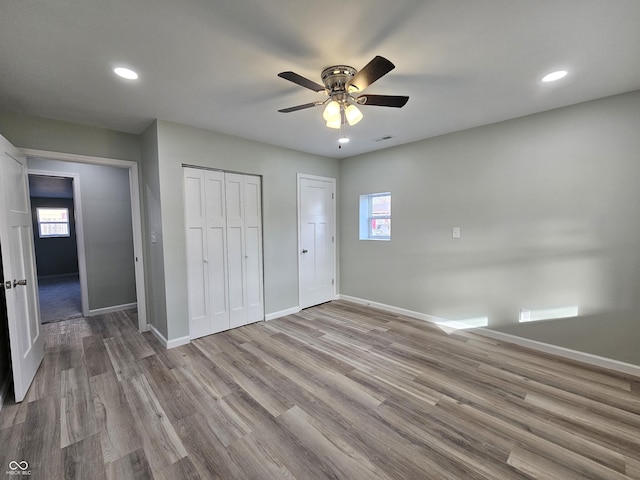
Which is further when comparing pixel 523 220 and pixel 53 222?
pixel 53 222

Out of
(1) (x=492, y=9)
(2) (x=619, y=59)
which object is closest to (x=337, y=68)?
(1) (x=492, y=9)

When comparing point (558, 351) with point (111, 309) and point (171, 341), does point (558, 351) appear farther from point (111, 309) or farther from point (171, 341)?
point (111, 309)

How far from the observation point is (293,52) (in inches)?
69.1

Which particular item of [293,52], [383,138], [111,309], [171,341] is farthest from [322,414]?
[111,309]

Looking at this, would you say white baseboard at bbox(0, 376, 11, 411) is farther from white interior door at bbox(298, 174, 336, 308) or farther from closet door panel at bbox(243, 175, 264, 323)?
white interior door at bbox(298, 174, 336, 308)

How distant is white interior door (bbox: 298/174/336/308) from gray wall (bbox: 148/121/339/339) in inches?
5.3

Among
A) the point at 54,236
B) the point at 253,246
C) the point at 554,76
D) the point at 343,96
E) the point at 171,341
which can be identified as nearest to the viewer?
the point at 343,96

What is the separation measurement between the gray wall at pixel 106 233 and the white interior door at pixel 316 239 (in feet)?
9.80

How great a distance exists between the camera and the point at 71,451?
1.65 metres

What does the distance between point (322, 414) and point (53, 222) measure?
9.68m

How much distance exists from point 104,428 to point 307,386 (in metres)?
1.47

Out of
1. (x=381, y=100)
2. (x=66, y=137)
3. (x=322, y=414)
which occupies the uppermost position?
(x=66, y=137)

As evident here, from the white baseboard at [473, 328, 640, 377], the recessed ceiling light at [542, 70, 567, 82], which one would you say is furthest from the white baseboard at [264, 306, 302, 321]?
the recessed ceiling light at [542, 70, 567, 82]

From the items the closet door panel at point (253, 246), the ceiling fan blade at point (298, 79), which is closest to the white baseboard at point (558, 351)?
the closet door panel at point (253, 246)
